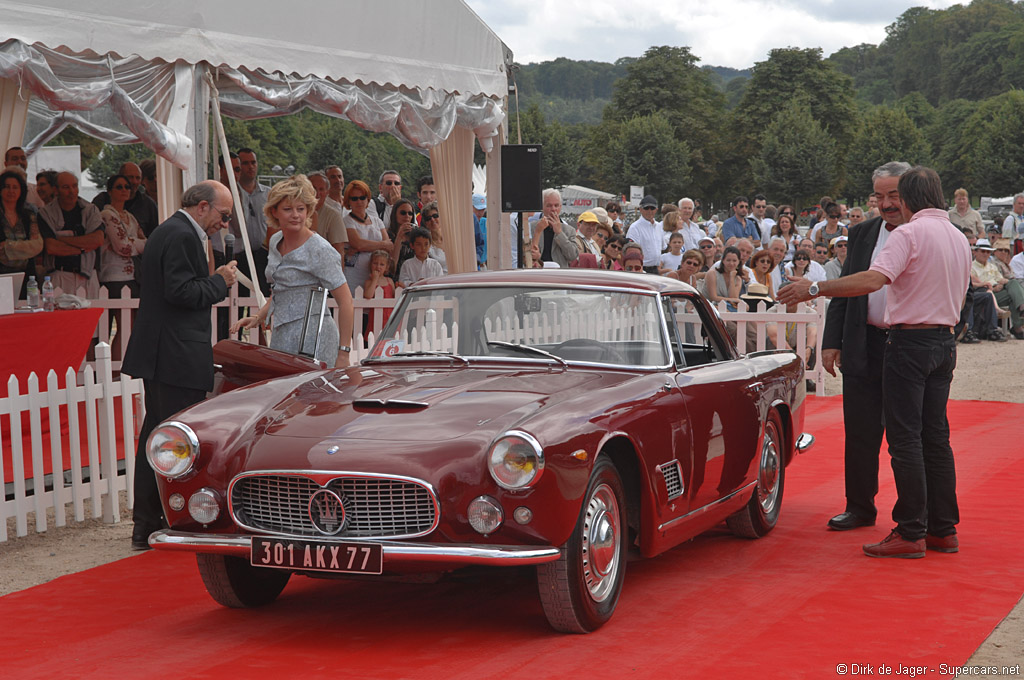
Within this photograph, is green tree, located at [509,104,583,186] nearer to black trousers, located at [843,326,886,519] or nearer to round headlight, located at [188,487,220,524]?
black trousers, located at [843,326,886,519]

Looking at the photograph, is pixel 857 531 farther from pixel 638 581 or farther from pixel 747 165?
pixel 747 165

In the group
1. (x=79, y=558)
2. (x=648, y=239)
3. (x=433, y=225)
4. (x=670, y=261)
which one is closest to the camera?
(x=79, y=558)

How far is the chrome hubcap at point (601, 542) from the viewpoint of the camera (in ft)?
15.8

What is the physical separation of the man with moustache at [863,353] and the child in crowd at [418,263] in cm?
681

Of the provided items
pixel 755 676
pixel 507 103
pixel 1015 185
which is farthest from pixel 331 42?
pixel 1015 185

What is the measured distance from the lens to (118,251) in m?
12.1

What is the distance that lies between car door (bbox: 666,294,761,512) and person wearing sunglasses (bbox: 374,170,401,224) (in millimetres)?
8635

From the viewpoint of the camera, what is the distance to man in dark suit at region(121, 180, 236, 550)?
21.4 feet

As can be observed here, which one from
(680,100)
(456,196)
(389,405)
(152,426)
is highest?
(680,100)

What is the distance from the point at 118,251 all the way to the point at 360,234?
2565mm

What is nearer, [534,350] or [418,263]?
[534,350]

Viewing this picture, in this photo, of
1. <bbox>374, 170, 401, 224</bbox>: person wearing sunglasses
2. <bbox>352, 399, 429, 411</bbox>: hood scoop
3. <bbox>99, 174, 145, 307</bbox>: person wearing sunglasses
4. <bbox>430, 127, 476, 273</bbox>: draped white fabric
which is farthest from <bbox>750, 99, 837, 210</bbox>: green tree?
<bbox>352, 399, 429, 411</bbox>: hood scoop

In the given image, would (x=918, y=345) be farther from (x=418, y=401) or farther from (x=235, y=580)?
(x=235, y=580)

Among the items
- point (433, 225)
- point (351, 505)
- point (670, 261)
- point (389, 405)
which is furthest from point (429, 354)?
point (670, 261)
